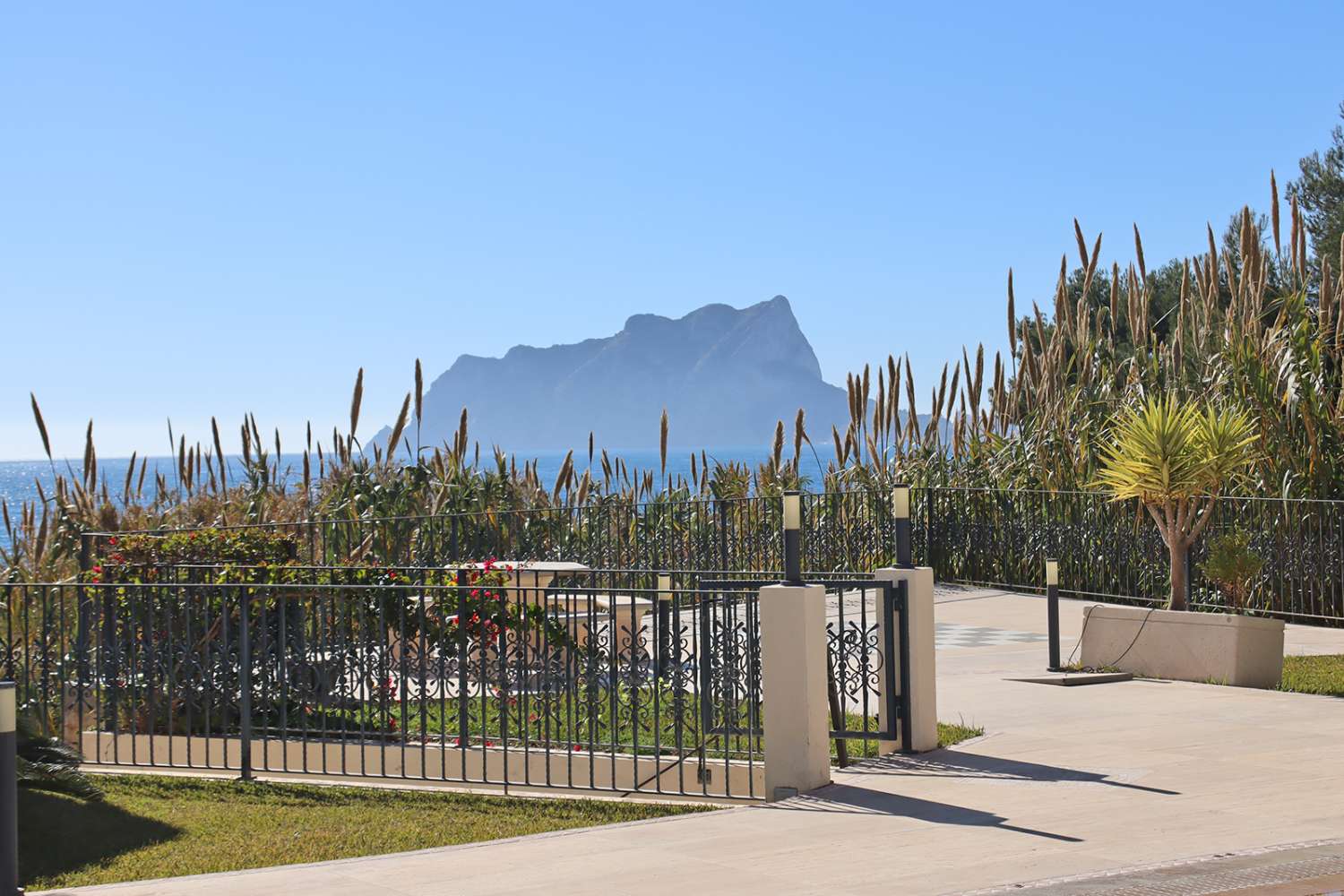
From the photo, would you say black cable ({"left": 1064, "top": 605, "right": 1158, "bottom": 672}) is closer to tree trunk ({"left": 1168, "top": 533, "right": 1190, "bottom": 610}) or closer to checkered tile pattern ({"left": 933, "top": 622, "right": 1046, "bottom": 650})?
tree trunk ({"left": 1168, "top": 533, "right": 1190, "bottom": 610})

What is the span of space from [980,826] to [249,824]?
4.21 metres

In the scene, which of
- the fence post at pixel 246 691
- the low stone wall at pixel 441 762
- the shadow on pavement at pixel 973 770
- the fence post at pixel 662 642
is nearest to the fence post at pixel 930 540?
the low stone wall at pixel 441 762

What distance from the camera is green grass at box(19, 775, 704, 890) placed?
24.8 ft

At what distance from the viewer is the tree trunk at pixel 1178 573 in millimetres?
13250

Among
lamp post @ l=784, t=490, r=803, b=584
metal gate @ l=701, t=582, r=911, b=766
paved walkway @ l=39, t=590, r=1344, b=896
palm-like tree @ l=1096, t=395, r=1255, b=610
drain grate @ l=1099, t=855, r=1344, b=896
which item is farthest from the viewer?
palm-like tree @ l=1096, t=395, r=1255, b=610

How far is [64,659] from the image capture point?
35.6 feet

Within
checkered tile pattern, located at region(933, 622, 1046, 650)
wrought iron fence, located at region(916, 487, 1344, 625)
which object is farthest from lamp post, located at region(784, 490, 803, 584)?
wrought iron fence, located at region(916, 487, 1344, 625)

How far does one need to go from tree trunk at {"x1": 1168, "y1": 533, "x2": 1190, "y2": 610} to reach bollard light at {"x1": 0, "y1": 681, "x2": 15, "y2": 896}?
10.4 meters

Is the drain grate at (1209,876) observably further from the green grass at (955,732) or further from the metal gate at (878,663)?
the green grass at (955,732)

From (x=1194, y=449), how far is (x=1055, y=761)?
5154 mm

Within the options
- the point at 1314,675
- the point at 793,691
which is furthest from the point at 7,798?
the point at 1314,675

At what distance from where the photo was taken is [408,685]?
1094cm

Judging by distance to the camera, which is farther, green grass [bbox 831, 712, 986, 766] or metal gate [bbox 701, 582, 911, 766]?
green grass [bbox 831, 712, 986, 766]

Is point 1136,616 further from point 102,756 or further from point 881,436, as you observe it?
point 881,436
